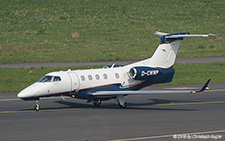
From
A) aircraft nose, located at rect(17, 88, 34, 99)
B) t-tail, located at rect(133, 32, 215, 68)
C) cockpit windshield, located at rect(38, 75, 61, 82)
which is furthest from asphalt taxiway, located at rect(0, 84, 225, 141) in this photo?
t-tail, located at rect(133, 32, 215, 68)

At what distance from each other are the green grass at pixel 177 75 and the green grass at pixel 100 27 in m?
8.75

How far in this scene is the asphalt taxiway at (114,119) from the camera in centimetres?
2027

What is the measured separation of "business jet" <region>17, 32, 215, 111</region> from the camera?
26.0m

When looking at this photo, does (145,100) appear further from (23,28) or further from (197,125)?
(23,28)

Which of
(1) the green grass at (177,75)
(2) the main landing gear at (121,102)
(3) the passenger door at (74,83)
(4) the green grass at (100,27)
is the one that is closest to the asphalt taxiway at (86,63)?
(4) the green grass at (100,27)

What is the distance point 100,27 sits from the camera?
78.1m

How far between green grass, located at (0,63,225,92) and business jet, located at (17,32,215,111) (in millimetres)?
9979

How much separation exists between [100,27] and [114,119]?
55.2 m

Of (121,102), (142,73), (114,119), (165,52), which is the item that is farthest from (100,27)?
(114,119)

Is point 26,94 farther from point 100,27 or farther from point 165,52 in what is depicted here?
point 100,27

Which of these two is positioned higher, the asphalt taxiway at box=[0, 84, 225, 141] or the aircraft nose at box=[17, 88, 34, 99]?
the aircraft nose at box=[17, 88, 34, 99]

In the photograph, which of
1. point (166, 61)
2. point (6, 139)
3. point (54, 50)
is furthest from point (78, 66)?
point (6, 139)

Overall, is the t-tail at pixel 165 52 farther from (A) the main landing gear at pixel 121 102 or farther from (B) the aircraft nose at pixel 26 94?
(B) the aircraft nose at pixel 26 94

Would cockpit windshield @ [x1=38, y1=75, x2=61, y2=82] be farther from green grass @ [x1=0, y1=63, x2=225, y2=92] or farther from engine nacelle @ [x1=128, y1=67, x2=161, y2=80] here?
green grass @ [x1=0, y1=63, x2=225, y2=92]
